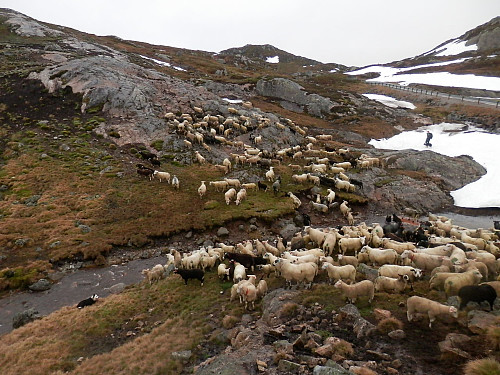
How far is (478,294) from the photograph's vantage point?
A: 11.0 m

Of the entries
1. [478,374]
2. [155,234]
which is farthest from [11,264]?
[478,374]

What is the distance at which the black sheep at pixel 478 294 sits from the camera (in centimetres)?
1098

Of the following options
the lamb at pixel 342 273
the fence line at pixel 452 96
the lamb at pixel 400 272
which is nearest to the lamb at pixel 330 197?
the lamb at pixel 342 273

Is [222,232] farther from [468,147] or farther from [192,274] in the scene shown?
[468,147]

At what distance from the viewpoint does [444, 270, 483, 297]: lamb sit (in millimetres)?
12234

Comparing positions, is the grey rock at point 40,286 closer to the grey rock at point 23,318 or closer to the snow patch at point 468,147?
the grey rock at point 23,318

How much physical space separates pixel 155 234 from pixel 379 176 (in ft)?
88.7

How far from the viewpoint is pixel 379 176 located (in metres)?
39.3

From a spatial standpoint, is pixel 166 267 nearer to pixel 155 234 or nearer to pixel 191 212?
pixel 155 234

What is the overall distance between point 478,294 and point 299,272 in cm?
683

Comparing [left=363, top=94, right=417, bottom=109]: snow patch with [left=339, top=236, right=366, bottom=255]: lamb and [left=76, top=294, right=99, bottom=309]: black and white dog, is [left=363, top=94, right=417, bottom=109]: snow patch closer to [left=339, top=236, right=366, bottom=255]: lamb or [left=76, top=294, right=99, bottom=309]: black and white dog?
[left=339, top=236, right=366, bottom=255]: lamb

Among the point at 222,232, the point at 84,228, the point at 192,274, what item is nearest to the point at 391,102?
the point at 222,232

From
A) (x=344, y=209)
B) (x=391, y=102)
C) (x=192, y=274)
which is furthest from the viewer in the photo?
(x=391, y=102)

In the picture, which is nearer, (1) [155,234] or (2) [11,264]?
(2) [11,264]
